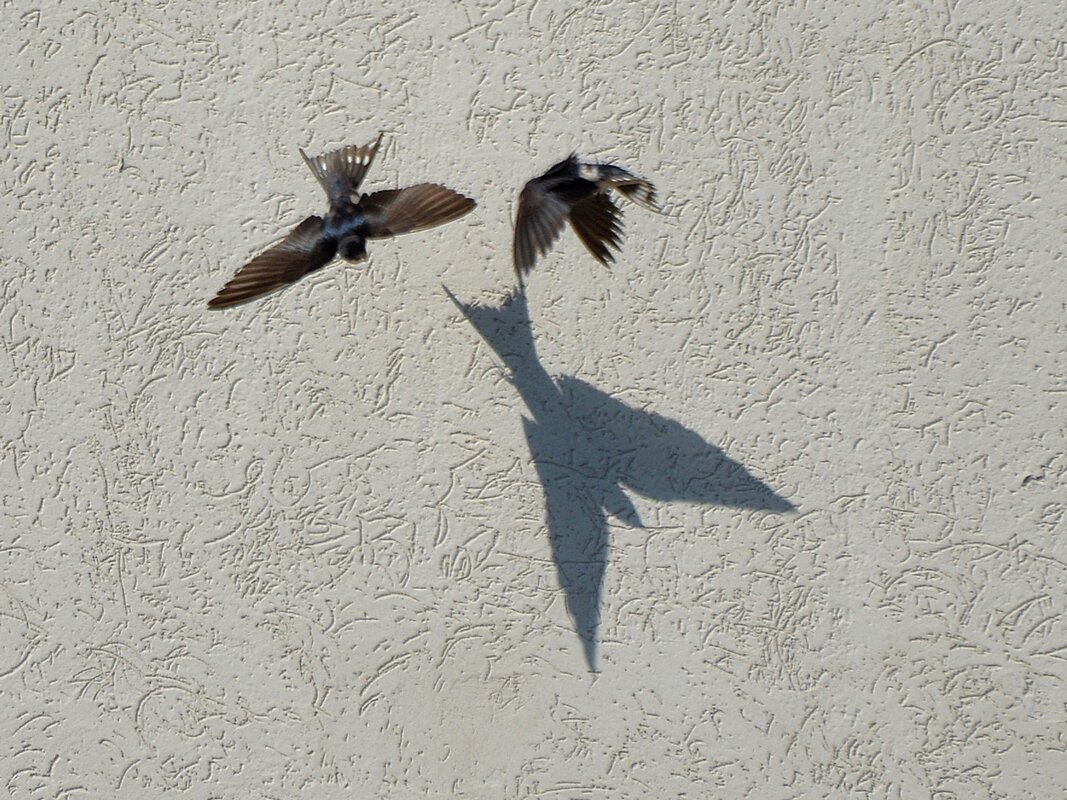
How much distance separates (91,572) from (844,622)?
2692 millimetres

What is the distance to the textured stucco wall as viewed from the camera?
434 centimetres

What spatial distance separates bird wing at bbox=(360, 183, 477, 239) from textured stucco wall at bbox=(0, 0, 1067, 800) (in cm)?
35

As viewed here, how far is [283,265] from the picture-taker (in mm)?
4082

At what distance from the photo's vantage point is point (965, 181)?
4.49 meters

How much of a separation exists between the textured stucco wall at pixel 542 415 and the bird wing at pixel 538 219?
1.64ft

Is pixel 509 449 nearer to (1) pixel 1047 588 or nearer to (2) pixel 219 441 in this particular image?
(2) pixel 219 441

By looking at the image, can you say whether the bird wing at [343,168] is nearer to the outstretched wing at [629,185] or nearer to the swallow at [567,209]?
the swallow at [567,209]

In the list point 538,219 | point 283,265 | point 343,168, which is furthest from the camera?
point 343,168

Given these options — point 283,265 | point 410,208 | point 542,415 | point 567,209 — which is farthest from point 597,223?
point 283,265

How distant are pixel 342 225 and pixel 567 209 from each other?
0.78 meters

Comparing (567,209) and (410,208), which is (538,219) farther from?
(410,208)

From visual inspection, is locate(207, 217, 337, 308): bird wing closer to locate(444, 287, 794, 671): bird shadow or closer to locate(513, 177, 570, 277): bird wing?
locate(513, 177, 570, 277): bird wing

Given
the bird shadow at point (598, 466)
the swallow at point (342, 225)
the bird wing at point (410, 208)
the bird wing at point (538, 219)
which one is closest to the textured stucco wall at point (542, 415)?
the bird shadow at point (598, 466)

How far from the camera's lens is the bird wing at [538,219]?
13.0ft
